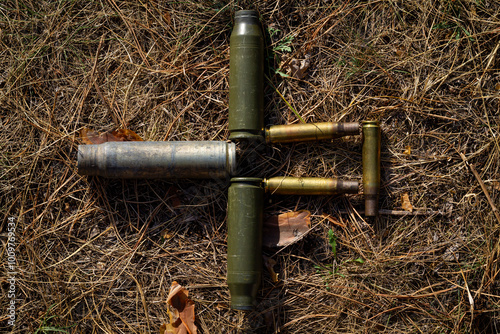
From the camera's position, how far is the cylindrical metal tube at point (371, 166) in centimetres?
349

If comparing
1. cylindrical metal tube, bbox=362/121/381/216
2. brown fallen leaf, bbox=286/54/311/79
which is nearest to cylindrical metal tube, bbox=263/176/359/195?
cylindrical metal tube, bbox=362/121/381/216

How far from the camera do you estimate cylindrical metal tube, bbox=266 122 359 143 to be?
11.4ft

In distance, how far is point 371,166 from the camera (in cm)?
351

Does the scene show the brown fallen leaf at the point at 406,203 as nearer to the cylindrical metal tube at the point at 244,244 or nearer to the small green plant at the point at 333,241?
the small green plant at the point at 333,241

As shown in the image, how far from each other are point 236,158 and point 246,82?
0.62m

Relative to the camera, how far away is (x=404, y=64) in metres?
3.69

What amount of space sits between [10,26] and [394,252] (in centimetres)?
394

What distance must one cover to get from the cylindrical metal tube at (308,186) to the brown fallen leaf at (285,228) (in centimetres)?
22

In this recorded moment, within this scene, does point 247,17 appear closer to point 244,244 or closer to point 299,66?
point 299,66

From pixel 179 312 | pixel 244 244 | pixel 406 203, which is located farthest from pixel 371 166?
pixel 179 312

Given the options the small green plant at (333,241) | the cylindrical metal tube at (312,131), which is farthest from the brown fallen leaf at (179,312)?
the cylindrical metal tube at (312,131)

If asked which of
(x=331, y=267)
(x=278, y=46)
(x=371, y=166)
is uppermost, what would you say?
(x=278, y=46)

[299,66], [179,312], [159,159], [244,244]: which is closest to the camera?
[244,244]

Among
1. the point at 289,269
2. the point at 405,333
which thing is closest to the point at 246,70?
the point at 289,269
